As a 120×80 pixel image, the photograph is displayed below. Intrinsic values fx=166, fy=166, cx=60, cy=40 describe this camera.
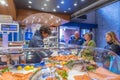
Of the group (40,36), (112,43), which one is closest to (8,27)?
(40,36)

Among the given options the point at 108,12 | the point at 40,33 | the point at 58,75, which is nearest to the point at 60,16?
the point at 108,12

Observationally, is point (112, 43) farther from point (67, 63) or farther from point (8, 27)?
point (8, 27)

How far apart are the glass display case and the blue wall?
975 centimetres

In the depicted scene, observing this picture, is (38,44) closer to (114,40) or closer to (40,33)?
(40,33)

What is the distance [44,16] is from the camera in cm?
1109

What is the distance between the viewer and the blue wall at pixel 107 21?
1223 cm

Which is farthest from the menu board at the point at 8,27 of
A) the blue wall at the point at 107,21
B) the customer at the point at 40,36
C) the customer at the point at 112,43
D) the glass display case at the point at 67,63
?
the blue wall at the point at 107,21

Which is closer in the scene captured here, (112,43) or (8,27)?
(112,43)

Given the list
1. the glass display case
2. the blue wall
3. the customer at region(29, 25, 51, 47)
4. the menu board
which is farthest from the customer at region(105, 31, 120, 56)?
the blue wall

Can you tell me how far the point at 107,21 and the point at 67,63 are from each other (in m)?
11.7

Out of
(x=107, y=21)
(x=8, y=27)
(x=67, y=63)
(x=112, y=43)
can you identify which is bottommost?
(x=67, y=63)

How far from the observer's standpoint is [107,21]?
43.8 ft

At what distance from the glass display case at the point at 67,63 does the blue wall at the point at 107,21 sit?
32.0ft

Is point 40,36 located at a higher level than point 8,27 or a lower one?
lower
